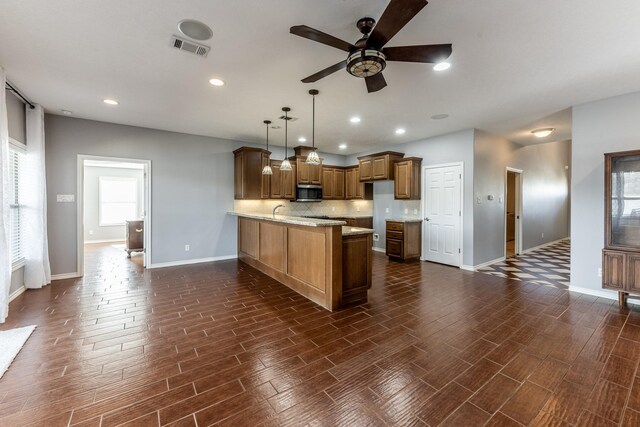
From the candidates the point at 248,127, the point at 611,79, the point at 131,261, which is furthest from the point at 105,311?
the point at 611,79

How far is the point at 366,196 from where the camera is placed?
24.8ft

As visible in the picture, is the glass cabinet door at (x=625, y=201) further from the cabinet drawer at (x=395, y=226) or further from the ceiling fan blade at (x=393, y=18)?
the ceiling fan blade at (x=393, y=18)

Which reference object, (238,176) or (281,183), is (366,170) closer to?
(281,183)

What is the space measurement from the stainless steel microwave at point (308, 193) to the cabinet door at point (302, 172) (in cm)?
15

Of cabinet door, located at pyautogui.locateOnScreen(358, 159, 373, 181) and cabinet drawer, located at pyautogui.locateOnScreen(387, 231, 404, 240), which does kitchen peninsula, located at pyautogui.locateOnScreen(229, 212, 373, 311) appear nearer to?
cabinet drawer, located at pyautogui.locateOnScreen(387, 231, 404, 240)

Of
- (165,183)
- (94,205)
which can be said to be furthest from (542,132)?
(94,205)

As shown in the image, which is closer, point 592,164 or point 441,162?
point 592,164

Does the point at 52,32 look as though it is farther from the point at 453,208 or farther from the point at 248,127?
the point at 453,208

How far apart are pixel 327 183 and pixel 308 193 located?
2.55 feet

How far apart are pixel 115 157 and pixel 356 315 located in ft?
16.8

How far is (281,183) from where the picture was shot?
21.7 ft

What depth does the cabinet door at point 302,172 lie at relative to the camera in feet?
22.6

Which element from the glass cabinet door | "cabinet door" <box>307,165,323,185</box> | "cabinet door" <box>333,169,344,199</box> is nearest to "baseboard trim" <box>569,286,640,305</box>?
the glass cabinet door

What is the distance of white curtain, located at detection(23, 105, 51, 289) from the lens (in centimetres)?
393
